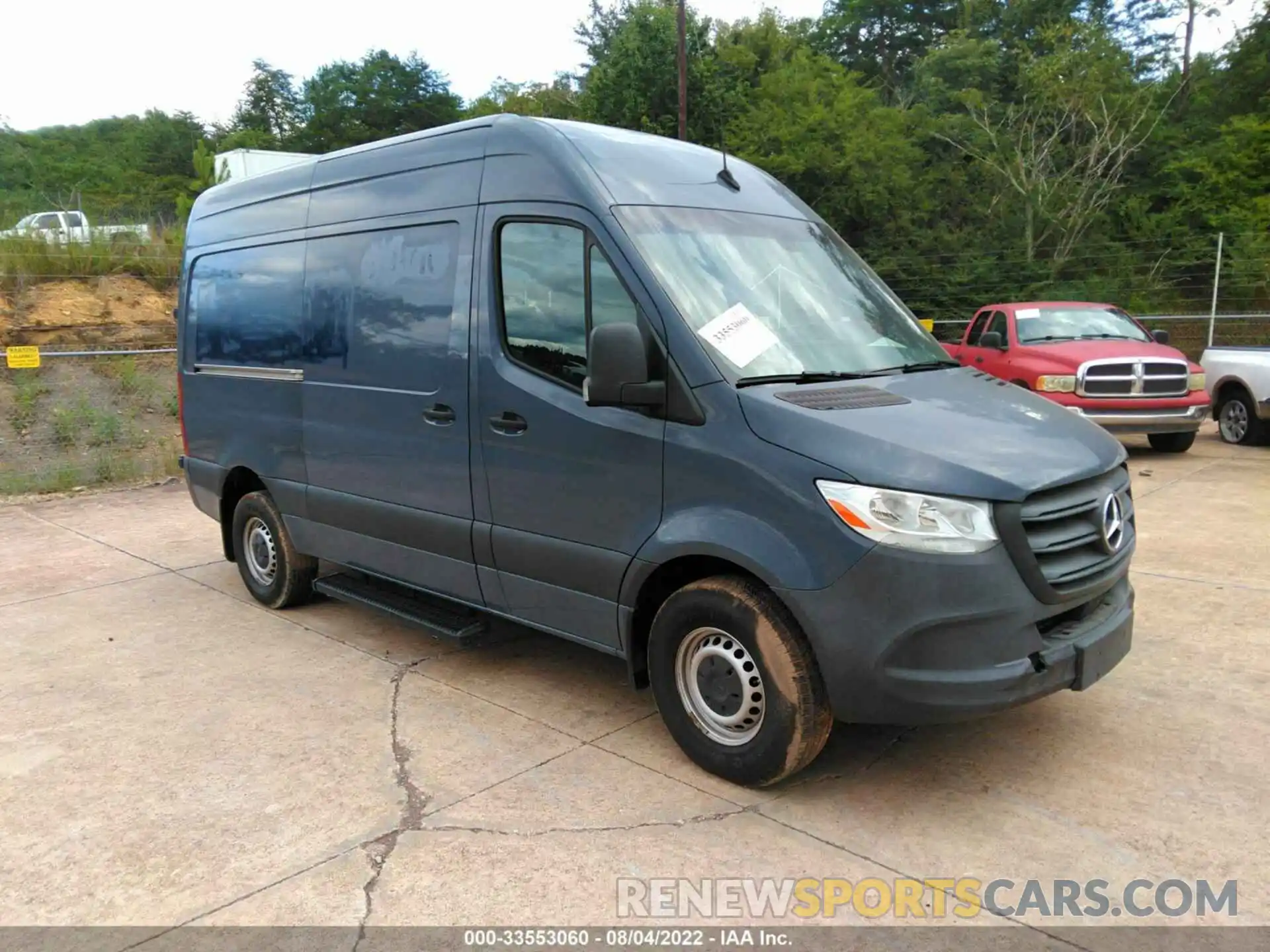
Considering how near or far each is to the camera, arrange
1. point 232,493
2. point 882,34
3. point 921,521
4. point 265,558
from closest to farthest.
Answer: point 921,521 < point 265,558 < point 232,493 < point 882,34

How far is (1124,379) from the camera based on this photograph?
35.9ft

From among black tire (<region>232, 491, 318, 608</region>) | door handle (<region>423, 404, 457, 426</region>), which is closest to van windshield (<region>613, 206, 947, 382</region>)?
door handle (<region>423, 404, 457, 426</region>)

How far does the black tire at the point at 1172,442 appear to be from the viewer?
1162 centimetres

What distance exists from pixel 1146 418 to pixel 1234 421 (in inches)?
90.1

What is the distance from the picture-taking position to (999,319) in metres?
12.5

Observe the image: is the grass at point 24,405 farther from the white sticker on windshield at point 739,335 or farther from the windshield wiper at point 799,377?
the windshield wiper at point 799,377

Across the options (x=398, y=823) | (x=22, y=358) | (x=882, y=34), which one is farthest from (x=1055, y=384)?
(x=882, y=34)

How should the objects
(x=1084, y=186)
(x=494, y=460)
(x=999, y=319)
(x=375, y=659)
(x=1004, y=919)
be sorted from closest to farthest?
1. (x=1004, y=919)
2. (x=494, y=460)
3. (x=375, y=659)
4. (x=999, y=319)
5. (x=1084, y=186)

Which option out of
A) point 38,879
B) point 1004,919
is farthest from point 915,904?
point 38,879

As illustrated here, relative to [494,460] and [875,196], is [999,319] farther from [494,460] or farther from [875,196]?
[875,196]

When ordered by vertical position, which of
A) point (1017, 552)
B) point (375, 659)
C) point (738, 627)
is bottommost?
point (375, 659)

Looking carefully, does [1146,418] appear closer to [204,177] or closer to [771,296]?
[771,296]

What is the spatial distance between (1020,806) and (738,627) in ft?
4.03

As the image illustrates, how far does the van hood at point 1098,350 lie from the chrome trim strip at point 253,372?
8.81 metres
